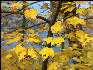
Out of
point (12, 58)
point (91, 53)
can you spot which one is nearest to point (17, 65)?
point (12, 58)

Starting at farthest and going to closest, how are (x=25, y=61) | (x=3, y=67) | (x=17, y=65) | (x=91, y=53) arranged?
1. (x=25, y=61)
2. (x=17, y=65)
3. (x=91, y=53)
4. (x=3, y=67)

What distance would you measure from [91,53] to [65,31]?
1.31m

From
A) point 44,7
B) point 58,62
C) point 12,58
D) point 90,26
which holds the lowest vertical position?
point 58,62

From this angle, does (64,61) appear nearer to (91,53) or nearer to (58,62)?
(58,62)

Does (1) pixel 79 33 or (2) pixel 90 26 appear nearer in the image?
(1) pixel 79 33

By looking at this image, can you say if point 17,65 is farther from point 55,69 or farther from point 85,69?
Result: point 85,69

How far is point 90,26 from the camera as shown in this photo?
3008mm

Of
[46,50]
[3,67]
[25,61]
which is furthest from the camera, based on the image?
[25,61]

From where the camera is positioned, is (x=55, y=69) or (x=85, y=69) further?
(x=85, y=69)

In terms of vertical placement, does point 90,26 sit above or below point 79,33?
above

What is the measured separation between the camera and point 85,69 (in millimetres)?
2326

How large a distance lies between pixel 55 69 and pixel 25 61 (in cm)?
66

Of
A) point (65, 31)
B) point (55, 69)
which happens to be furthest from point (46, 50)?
point (65, 31)

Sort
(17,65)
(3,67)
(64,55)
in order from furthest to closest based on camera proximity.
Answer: (64,55), (17,65), (3,67)
